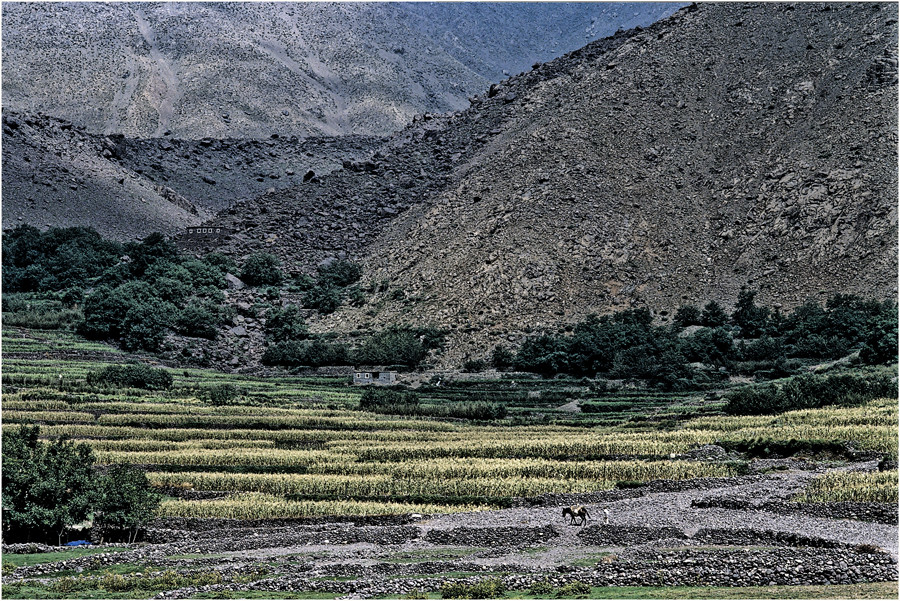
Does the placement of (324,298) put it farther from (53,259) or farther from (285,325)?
(53,259)

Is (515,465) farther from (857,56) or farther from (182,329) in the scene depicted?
(857,56)

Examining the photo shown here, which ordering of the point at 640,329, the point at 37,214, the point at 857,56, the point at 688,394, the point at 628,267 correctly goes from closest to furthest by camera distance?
the point at 688,394 < the point at 640,329 < the point at 628,267 < the point at 857,56 < the point at 37,214

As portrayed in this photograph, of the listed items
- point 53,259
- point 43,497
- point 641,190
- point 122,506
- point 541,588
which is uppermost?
point 641,190

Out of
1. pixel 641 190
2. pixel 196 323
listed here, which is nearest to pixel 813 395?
pixel 641 190

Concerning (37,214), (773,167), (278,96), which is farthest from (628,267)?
(278,96)

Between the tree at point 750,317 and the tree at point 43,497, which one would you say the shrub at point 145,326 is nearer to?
the tree at point 750,317
